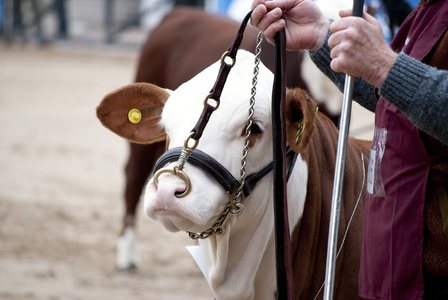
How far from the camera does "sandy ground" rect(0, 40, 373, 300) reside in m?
4.53

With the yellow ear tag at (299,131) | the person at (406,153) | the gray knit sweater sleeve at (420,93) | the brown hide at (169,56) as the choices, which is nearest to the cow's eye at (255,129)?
the yellow ear tag at (299,131)

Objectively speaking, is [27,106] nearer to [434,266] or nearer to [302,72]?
[302,72]

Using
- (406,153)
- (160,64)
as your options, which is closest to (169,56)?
(160,64)

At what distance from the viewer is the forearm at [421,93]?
4.81ft

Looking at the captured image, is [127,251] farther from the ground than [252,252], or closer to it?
closer to it

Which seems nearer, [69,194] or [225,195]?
[225,195]

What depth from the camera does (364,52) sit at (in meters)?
1.56

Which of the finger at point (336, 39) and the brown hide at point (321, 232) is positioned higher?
the finger at point (336, 39)

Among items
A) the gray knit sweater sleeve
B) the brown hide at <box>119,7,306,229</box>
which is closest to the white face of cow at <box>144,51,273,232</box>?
the gray knit sweater sleeve

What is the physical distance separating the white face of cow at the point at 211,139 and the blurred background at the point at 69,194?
2545 mm

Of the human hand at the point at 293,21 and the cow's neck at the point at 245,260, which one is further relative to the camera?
the cow's neck at the point at 245,260

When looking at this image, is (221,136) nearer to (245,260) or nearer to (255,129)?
(255,129)

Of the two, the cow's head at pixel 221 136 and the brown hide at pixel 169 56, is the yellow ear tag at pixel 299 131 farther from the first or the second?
the brown hide at pixel 169 56

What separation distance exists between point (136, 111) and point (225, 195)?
610mm
